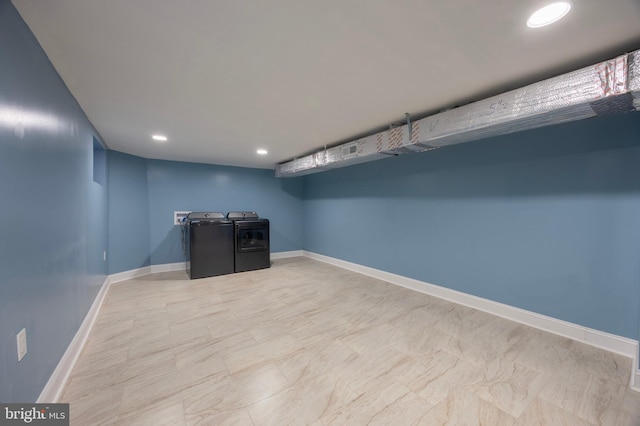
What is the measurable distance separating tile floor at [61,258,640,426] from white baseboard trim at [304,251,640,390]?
0.10m

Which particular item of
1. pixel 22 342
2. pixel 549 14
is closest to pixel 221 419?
→ pixel 22 342

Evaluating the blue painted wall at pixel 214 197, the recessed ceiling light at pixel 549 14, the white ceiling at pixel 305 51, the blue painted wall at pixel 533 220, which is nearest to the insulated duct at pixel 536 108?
the white ceiling at pixel 305 51

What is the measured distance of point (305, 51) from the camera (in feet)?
4.84

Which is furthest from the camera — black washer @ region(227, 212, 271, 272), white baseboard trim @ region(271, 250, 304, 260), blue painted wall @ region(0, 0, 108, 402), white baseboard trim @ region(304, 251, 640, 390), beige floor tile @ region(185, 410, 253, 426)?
white baseboard trim @ region(271, 250, 304, 260)

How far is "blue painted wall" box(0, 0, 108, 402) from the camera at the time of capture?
1.05m

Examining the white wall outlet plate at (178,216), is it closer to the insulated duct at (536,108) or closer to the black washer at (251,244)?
the black washer at (251,244)

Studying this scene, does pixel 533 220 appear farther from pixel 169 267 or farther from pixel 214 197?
pixel 169 267

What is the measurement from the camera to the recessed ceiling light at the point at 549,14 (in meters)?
1.12

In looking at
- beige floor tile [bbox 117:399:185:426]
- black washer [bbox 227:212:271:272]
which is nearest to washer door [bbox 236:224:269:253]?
black washer [bbox 227:212:271:272]

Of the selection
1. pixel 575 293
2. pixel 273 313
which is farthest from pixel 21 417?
pixel 575 293

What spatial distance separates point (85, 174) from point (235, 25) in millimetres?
2294

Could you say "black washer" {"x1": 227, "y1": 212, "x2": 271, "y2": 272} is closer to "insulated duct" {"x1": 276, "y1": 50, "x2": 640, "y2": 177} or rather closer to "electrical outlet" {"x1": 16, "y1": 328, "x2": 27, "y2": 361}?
"insulated duct" {"x1": 276, "y1": 50, "x2": 640, "y2": 177}

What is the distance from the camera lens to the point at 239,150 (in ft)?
12.9

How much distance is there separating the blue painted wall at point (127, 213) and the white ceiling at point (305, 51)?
1865 millimetres
